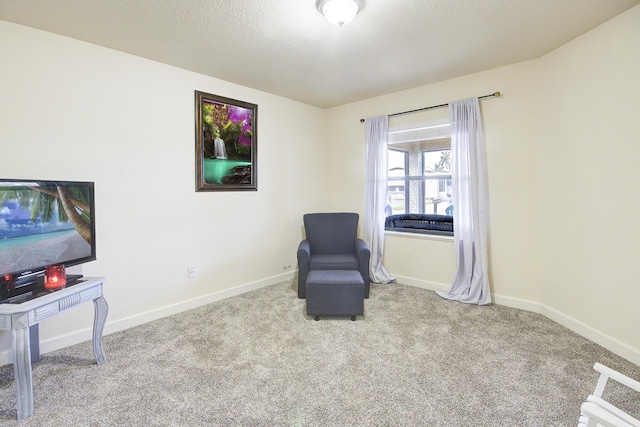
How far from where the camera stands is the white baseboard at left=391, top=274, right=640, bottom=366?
87.5 inches

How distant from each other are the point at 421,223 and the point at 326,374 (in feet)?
8.17

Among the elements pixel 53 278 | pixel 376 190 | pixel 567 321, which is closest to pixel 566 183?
pixel 567 321

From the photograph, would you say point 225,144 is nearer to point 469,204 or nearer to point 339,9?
point 339,9

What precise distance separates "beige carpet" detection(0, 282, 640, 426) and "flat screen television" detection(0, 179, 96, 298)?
75 centimetres

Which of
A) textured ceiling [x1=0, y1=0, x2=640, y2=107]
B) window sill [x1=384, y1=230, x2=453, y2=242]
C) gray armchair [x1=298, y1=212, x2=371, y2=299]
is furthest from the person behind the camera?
gray armchair [x1=298, y1=212, x2=371, y2=299]

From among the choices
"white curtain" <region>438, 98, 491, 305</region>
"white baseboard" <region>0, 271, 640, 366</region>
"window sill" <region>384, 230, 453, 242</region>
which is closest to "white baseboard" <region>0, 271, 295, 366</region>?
"white baseboard" <region>0, 271, 640, 366</region>

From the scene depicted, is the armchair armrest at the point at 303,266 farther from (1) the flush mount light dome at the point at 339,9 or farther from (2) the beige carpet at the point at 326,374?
(1) the flush mount light dome at the point at 339,9

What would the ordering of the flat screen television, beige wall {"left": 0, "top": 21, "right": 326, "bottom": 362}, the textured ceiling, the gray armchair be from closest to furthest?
the flat screen television → the textured ceiling → beige wall {"left": 0, "top": 21, "right": 326, "bottom": 362} → the gray armchair

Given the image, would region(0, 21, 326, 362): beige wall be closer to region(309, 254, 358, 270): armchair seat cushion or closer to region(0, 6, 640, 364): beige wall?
region(0, 6, 640, 364): beige wall

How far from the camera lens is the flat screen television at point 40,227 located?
186cm

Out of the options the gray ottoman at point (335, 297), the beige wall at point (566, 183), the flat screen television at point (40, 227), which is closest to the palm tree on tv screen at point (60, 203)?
the flat screen television at point (40, 227)

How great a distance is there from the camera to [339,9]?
6.47 feet

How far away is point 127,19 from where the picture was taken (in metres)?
2.21

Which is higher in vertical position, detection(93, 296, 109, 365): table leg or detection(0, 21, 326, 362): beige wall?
detection(0, 21, 326, 362): beige wall
